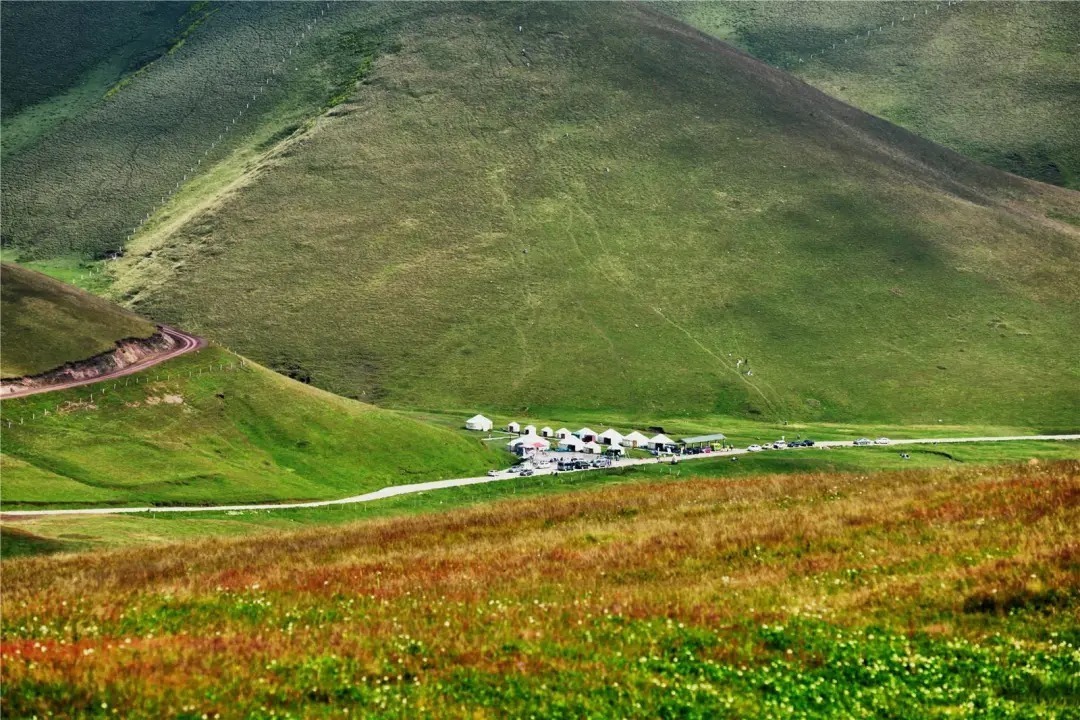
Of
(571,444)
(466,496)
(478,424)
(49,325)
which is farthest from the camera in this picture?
(478,424)

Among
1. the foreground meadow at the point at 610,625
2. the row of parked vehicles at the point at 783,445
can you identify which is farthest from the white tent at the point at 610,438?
the foreground meadow at the point at 610,625

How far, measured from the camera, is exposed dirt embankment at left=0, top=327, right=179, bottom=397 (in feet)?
323

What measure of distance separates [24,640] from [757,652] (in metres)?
11.2

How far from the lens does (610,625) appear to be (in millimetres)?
16219

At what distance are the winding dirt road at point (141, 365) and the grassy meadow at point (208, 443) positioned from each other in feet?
4.72

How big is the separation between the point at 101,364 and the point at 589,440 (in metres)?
67.5

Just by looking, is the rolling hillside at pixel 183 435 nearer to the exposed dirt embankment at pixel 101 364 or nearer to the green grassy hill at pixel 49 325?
the green grassy hill at pixel 49 325

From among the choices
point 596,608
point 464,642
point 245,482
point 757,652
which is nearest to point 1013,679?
point 757,652

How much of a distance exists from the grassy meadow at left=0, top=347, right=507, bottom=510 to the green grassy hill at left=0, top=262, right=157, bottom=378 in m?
6.67

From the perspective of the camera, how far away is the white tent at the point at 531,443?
445ft

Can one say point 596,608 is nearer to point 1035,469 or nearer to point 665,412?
point 1035,469

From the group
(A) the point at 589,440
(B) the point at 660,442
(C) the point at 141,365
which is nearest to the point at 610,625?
(C) the point at 141,365

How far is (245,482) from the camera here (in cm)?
9444

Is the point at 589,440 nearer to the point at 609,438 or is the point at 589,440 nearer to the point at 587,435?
the point at 587,435
